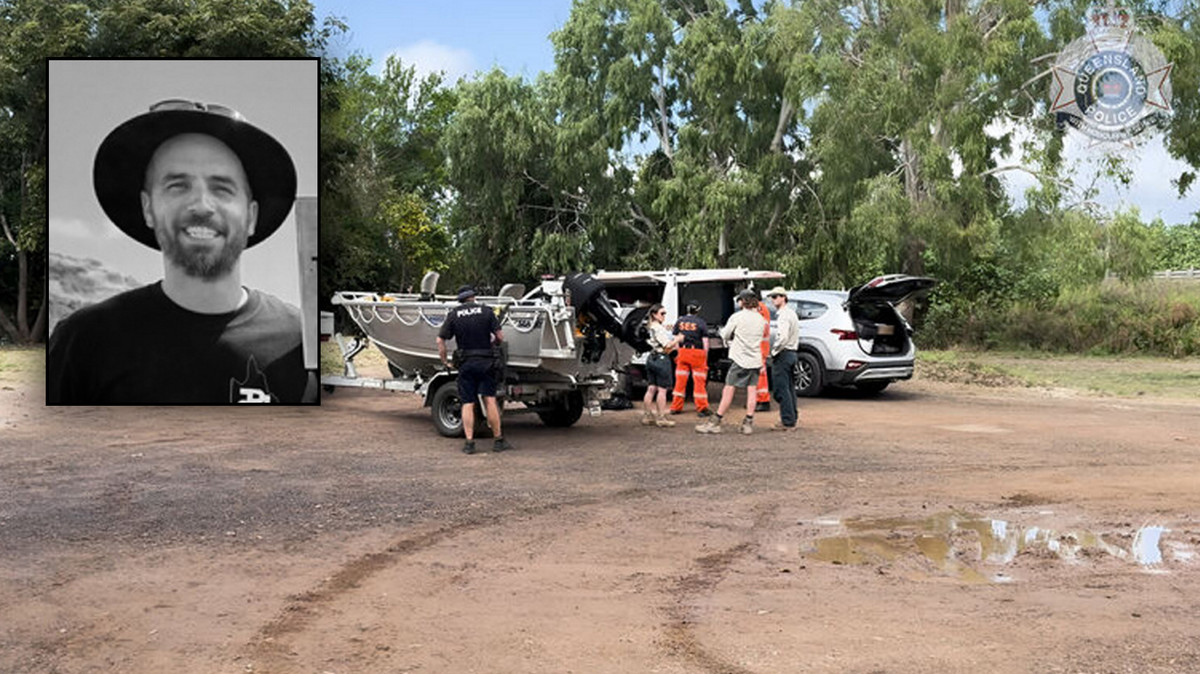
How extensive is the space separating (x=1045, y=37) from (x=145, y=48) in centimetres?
1907

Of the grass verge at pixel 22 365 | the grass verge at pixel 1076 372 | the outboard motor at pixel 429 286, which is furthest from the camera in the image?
the grass verge at pixel 1076 372

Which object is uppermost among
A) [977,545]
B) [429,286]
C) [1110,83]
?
[1110,83]

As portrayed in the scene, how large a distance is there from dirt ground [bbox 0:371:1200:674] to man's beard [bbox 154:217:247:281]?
117 inches

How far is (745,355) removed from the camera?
537 inches

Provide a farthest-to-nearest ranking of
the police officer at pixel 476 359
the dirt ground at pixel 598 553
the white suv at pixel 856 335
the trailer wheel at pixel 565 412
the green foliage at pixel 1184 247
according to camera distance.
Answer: the green foliage at pixel 1184 247
the white suv at pixel 856 335
the trailer wheel at pixel 565 412
the police officer at pixel 476 359
the dirt ground at pixel 598 553

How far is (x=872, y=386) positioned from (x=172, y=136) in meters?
10.8

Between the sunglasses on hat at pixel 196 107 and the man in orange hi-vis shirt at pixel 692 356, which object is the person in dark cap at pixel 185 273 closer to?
the sunglasses on hat at pixel 196 107

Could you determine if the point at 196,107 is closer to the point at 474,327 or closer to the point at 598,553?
the point at 474,327

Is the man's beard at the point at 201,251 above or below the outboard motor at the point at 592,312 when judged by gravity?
above

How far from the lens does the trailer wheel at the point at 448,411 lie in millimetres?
13125

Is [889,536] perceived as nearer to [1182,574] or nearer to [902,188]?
[1182,574]

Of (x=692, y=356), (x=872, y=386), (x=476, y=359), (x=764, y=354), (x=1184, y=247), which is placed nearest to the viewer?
(x=476, y=359)

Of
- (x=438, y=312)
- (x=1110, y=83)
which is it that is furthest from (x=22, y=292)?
(x=1110, y=83)

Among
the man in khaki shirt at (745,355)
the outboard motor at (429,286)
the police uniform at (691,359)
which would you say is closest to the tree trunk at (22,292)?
the outboard motor at (429,286)
